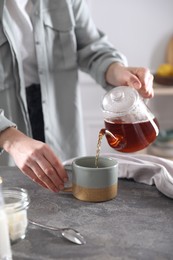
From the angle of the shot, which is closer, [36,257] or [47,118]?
[36,257]

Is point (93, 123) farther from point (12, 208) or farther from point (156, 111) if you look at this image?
point (12, 208)

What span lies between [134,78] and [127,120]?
28 centimetres

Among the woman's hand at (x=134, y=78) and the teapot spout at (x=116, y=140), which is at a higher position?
the woman's hand at (x=134, y=78)

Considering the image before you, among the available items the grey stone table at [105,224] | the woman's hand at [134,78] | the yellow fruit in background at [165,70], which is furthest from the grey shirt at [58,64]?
the yellow fruit in background at [165,70]

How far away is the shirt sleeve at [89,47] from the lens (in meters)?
1.83

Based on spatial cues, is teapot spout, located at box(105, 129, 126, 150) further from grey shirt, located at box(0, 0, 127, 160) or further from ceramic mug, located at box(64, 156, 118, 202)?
grey shirt, located at box(0, 0, 127, 160)

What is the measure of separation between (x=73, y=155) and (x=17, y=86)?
382 mm

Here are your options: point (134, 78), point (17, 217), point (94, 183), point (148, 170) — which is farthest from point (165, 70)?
point (17, 217)

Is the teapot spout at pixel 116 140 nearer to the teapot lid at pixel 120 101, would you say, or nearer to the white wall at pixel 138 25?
the teapot lid at pixel 120 101

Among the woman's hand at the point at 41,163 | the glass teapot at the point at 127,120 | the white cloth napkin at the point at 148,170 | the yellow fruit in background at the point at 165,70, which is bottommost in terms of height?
the yellow fruit in background at the point at 165,70

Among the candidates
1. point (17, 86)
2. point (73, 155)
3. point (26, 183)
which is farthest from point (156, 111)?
point (26, 183)

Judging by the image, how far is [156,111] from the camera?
3.08 m

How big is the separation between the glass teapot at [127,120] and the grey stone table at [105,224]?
0.13 meters

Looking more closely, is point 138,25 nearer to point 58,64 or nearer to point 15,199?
point 58,64
